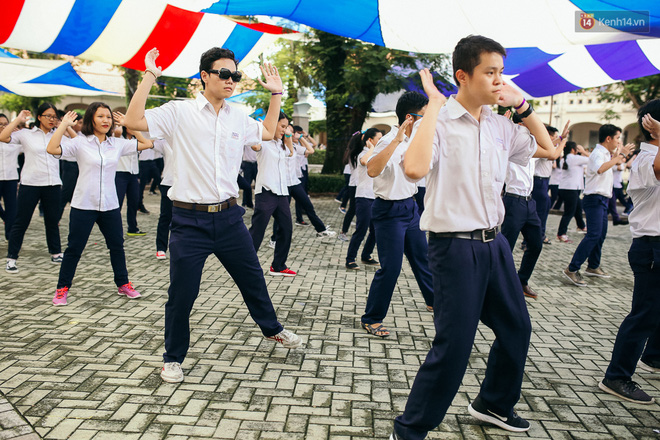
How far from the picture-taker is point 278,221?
6781 mm

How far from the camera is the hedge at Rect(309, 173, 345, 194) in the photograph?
57.0ft

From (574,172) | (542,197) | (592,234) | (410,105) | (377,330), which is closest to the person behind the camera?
(410,105)

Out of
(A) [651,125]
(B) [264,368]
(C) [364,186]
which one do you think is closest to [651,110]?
(A) [651,125]

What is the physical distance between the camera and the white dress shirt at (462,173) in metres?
2.57

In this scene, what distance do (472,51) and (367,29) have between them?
4.27 meters

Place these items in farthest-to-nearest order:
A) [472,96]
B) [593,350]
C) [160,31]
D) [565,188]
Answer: [565,188] < [160,31] < [593,350] < [472,96]

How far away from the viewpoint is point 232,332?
4512mm

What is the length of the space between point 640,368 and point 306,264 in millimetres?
4506

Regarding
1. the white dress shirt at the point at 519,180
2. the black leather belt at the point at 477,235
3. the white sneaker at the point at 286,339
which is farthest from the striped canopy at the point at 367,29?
the white sneaker at the point at 286,339

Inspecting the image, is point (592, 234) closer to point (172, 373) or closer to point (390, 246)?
point (390, 246)

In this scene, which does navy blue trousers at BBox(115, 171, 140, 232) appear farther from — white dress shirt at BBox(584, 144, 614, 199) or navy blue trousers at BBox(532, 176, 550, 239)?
white dress shirt at BBox(584, 144, 614, 199)

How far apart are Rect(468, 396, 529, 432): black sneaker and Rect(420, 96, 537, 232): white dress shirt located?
44.5 inches

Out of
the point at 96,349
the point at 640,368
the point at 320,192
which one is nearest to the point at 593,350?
the point at 640,368

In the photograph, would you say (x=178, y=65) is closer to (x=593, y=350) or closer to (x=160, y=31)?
(x=160, y=31)
